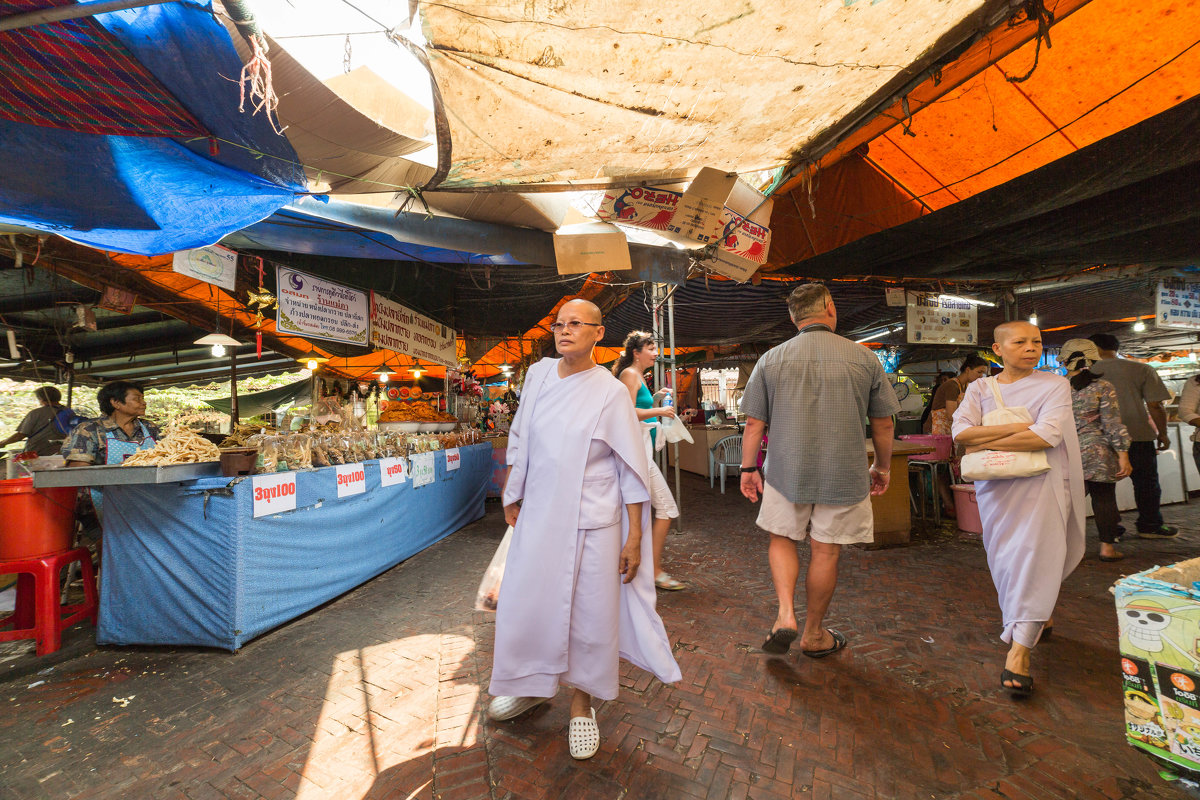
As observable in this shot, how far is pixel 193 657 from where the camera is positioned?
10.3 ft

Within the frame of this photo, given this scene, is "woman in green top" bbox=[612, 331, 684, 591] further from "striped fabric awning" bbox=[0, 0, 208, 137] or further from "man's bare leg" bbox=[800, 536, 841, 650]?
"striped fabric awning" bbox=[0, 0, 208, 137]

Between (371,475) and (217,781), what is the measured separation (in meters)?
2.77

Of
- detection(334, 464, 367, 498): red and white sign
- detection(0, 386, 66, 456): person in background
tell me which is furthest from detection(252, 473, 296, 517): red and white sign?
detection(0, 386, 66, 456): person in background

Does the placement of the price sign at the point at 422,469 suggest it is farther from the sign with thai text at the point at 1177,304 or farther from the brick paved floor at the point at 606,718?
the sign with thai text at the point at 1177,304

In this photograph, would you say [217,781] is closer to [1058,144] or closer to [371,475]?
[371,475]

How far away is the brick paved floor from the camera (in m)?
1.96

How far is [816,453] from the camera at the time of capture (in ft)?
9.14

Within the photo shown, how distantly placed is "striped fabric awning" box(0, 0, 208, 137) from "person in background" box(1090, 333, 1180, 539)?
7568 millimetres

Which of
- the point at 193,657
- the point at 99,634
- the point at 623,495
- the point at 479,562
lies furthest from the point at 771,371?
the point at 99,634

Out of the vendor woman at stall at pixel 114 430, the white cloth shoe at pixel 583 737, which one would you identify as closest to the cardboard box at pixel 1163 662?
the white cloth shoe at pixel 583 737

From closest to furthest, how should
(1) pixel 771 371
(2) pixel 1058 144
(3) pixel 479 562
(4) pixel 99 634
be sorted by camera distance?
(1) pixel 771 371 < (4) pixel 99 634 < (2) pixel 1058 144 < (3) pixel 479 562

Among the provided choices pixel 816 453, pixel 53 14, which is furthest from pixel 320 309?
pixel 816 453

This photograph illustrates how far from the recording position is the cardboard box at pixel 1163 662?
63.8 inches

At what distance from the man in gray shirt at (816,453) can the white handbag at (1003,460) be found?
40 centimetres
